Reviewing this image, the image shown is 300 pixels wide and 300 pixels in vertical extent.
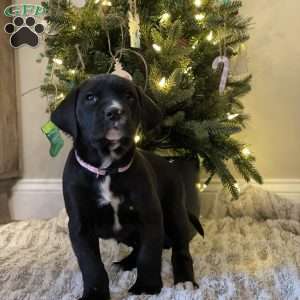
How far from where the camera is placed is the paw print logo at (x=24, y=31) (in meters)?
2.09

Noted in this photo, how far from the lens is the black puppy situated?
119 cm

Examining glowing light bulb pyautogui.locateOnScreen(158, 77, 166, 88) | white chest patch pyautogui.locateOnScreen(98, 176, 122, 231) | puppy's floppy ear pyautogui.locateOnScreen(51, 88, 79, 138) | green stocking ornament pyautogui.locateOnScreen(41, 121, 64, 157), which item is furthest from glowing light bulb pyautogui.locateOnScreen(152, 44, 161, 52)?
white chest patch pyautogui.locateOnScreen(98, 176, 122, 231)

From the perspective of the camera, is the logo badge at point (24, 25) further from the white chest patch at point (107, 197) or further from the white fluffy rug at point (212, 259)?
the white chest patch at point (107, 197)

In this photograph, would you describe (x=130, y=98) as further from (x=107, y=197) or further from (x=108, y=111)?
(x=107, y=197)

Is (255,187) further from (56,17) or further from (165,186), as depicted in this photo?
(56,17)

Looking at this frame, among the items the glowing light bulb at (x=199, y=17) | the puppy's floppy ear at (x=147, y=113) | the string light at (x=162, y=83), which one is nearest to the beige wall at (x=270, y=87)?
the glowing light bulb at (x=199, y=17)

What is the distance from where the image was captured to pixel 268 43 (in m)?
2.26

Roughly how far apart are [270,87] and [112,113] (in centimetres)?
133

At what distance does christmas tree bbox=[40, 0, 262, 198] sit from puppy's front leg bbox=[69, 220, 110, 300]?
59 cm

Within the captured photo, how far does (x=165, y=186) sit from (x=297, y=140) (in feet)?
3.55

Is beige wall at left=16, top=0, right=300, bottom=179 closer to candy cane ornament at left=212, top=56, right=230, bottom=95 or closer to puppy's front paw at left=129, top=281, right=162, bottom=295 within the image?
candy cane ornament at left=212, top=56, right=230, bottom=95

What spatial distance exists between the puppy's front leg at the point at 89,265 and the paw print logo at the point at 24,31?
1124mm

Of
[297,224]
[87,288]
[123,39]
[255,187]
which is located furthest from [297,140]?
[87,288]

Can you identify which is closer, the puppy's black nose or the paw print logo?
the puppy's black nose
